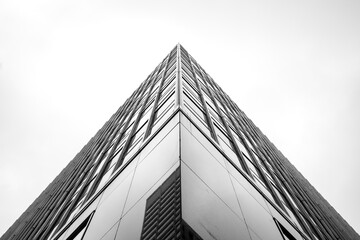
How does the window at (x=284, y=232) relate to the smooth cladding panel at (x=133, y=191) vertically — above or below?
below

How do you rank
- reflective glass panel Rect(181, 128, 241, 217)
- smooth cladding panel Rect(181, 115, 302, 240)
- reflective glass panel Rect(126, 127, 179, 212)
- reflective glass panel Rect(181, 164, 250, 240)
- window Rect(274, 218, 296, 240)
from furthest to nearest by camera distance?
window Rect(274, 218, 296, 240) → reflective glass panel Rect(126, 127, 179, 212) → reflective glass panel Rect(181, 128, 241, 217) → smooth cladding panel Rect(181, 115, 302, 240) → reflective glass panel Rect(181, 164, 250, 240)

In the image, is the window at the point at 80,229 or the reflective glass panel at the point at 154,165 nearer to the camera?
the reflective glass panel at the point at 154,165

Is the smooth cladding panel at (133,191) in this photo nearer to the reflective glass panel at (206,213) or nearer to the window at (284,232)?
the reflective glass panel at (206,213)

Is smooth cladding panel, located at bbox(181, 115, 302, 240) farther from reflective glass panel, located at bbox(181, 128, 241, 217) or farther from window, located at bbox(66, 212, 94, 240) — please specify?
window, located at bbox(66, 212, 94, 240)

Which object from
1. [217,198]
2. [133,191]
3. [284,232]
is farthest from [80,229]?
[284,232]

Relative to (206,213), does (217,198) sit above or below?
above

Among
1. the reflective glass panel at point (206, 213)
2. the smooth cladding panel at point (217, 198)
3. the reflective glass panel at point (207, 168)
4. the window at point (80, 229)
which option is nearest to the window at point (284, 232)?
the smooth cladding panel at point (217, 198)

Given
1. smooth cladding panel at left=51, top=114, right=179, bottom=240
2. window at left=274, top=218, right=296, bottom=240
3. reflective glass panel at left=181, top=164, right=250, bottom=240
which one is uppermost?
smooth cladding panel at left=51, top=114, right=179, bottom=240

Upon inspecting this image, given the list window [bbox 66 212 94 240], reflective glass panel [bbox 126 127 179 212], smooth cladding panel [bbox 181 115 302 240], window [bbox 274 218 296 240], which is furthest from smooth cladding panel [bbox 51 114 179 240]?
window [bbox 274 218 296 240]

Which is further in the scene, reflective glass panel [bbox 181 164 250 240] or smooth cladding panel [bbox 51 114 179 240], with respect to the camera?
smooth cladding panel [bbox 51 114 179 240]

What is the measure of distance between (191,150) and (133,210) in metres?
1.95

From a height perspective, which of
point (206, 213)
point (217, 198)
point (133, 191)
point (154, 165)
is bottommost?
point (206, 213)

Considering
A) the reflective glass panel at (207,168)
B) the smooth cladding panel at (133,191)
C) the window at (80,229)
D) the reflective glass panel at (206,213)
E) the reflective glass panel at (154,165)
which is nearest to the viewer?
the reflective glass panel at (206,213)

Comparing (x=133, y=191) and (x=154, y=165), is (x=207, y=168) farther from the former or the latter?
(x=133, y=191)
